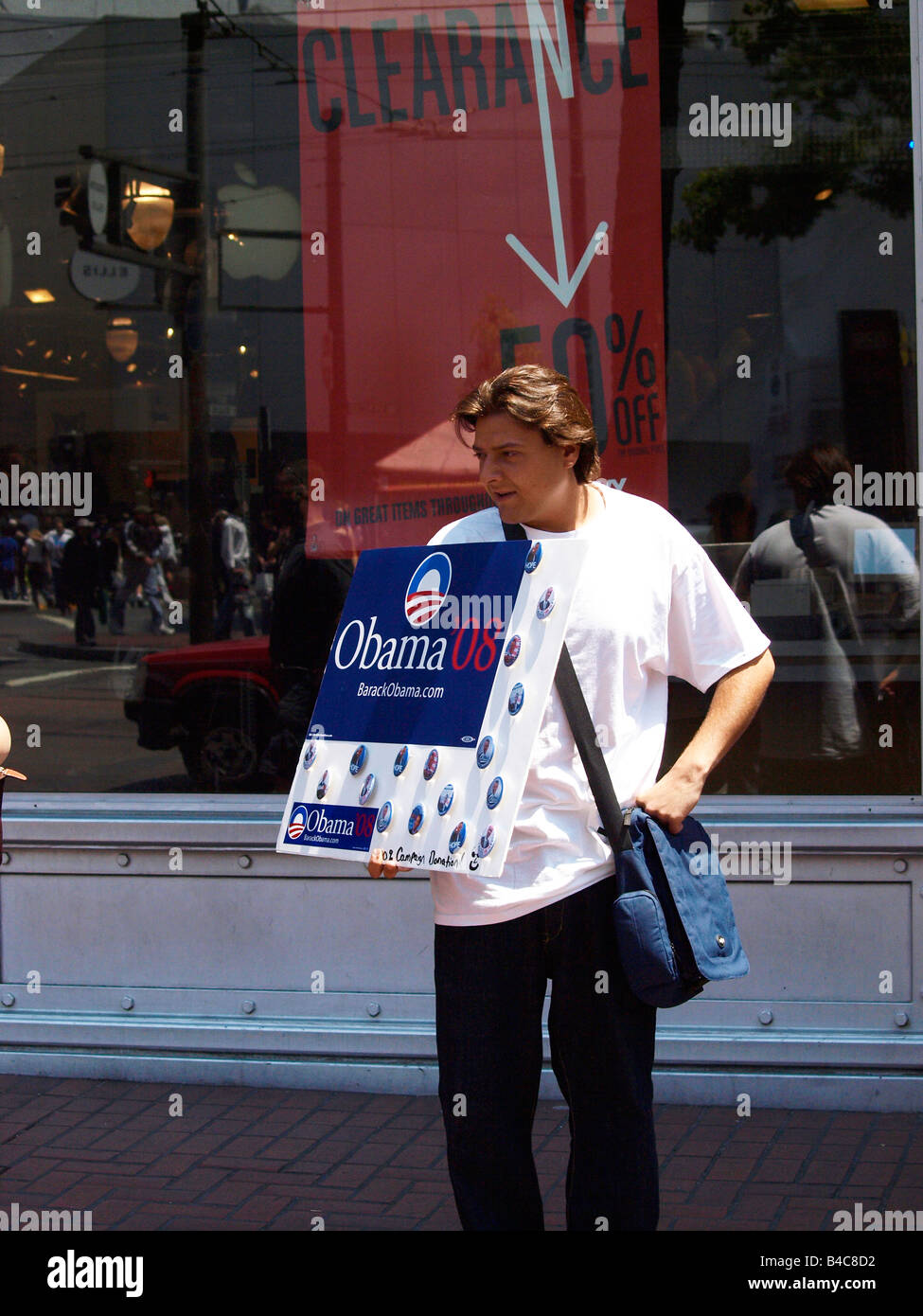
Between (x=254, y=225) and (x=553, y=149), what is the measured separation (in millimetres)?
1031

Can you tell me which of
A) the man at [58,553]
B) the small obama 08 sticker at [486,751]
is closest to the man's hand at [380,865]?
the small obama 08 sticker at [486,751]

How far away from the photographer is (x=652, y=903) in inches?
100

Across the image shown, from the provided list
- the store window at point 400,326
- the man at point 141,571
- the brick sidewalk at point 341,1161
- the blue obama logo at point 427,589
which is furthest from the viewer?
the man at point 141,571

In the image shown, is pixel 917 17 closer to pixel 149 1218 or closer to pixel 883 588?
pixel 883 588

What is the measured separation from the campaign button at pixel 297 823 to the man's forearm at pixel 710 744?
64 centimetres

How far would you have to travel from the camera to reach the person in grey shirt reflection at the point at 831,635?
457 centimetres

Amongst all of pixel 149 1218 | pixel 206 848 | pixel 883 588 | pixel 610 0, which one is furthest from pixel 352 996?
pixel 610 0

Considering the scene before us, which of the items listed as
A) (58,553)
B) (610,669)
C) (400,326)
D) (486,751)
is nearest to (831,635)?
(400,326)

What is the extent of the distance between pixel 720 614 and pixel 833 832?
193 cm

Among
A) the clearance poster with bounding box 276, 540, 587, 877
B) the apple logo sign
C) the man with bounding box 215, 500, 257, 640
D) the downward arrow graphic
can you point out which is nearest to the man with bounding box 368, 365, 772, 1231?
the clearance poster with bounding box 276, 540, 587, 877

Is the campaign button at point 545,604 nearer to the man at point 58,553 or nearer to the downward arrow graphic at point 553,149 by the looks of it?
the downward arrow graphic at point 553,149

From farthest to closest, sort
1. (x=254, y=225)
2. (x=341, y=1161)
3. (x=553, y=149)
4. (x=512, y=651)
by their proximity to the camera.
A: (x=254, y=225), (x=553, y=149), (x=341, y=1161), (x=512, y=651)

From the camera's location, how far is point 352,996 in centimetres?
472

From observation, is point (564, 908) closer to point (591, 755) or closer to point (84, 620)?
point (591, 755)
